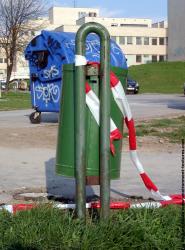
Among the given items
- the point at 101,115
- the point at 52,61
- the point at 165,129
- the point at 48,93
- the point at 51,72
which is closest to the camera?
the point at 101,115

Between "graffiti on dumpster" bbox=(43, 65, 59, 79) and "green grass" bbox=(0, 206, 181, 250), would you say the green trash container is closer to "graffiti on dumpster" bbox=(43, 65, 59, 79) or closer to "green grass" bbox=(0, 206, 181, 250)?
"green grass" bbox=(0, 206, 181, 250)

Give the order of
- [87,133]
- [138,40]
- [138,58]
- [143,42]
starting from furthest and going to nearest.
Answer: [138,40] < [143,42] < [138,58] < [87,133]

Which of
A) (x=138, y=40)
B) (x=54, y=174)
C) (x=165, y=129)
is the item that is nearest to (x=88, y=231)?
(x=54, y=174)

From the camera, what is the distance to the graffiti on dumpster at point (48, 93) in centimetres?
1534

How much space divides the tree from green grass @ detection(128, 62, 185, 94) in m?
12.7

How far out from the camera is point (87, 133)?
4906 millimetres

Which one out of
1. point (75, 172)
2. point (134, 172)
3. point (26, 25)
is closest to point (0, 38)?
point (26, 25)

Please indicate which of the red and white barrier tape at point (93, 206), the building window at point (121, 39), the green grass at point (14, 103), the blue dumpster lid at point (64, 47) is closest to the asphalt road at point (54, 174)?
the red and white barrier tape at point (93, 206)

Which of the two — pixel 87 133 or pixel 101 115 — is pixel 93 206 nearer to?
pixel 87 133

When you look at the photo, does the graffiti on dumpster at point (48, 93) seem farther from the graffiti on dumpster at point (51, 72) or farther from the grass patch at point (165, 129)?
the grass patch at point (165, 129)

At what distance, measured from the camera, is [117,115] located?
5.12m

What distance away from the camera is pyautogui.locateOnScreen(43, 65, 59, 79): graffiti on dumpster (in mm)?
15227

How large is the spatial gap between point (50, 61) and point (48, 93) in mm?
895

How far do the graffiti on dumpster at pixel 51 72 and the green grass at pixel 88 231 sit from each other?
34.1 feet
